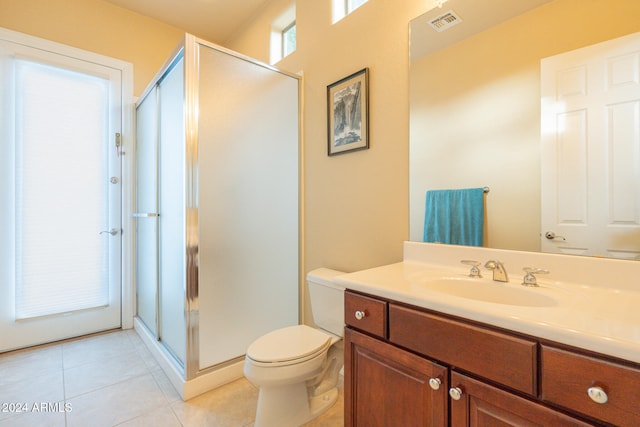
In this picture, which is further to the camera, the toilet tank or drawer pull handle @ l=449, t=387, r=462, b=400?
the toilet tank

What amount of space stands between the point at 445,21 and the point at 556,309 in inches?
52.0

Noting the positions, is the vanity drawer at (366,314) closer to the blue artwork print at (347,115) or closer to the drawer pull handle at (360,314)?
the drawer pull handle at (360,314)

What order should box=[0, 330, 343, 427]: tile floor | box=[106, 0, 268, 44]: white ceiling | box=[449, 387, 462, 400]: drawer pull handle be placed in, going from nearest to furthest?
box=[449, 387, 462, 400]: drawer pull handle → box=[0, 330, 343, 427]: tile floor → box=[106, 0, 268, 44]: white ceiling

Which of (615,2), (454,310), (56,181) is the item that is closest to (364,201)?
(454,310)

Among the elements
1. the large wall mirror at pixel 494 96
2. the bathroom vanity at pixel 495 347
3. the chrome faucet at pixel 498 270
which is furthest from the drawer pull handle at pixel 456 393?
the large wall mirror at pixel 494 96

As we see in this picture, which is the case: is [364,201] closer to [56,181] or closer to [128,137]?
[128,137]

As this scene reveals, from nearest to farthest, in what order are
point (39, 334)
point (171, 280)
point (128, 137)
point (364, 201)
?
point (364, 201) < point (171, 280) < point (39, 334) < point (128, 137)

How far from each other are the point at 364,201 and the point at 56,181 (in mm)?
2450

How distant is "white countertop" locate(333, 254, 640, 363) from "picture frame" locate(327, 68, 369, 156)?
0.91 m

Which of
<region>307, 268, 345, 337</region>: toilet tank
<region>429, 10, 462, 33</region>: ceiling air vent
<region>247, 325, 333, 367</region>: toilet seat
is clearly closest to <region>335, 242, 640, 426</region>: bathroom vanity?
<region>247, 325, 333, 367</region>: toilet seat

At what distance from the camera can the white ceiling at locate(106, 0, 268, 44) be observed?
2.47 meters

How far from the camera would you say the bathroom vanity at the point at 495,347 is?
0.59 m

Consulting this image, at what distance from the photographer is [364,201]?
1720mm

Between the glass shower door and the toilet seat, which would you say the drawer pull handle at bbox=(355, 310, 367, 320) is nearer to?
the toilet seat
